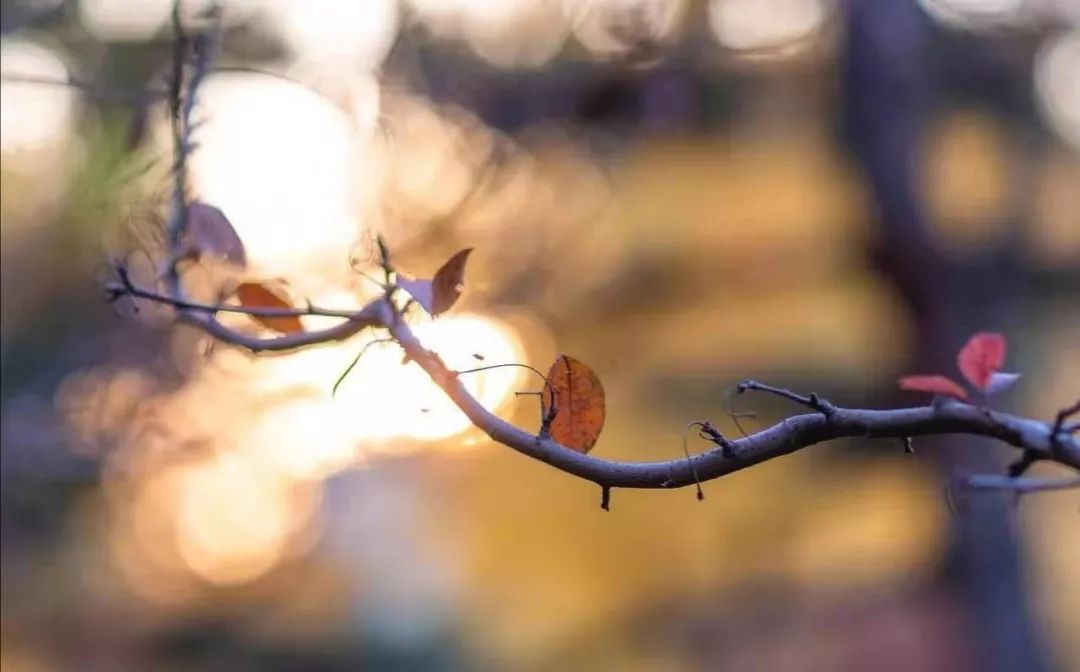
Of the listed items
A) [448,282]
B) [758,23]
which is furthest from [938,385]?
[758,23]

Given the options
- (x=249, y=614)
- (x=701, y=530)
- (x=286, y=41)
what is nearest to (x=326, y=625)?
(x=249, y=614)

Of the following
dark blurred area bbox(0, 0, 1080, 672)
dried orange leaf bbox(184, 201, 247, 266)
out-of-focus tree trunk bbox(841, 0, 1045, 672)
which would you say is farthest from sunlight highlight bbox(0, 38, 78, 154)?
out-of-focus tree trunk bbox(841, 0, 1045, 672)

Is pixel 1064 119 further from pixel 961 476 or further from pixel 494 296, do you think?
pixel 961 476

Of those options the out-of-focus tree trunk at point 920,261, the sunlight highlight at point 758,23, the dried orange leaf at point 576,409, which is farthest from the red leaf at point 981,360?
the out-of-focus tree trunk at point 920,261

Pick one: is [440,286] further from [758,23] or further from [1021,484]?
[758,23]

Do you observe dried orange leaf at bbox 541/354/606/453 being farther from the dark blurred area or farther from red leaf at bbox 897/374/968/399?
the dark blurred area

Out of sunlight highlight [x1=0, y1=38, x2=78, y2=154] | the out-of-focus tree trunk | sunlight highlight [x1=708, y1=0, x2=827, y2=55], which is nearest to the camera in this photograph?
sunlight highlight [x1=0, y1=38, x2=78, y2=154]
